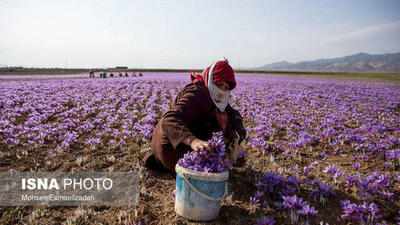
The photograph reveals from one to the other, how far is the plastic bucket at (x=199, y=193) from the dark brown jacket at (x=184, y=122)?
530 millimetres

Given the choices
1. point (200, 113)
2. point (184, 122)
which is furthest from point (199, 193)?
point (200, 113)

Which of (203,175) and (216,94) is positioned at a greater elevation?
(216,94)

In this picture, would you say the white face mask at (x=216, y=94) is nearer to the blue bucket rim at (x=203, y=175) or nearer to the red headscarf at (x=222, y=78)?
the red headscarf at (x=222, y=78)

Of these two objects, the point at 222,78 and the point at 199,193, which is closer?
the point at 199,193

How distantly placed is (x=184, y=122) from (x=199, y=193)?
1.11 m

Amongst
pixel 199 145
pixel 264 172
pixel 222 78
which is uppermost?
pixel 222 78

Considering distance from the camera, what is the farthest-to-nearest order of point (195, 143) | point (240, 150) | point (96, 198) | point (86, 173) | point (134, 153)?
point (134, 153)
point (86, 173)
point (240, 150)
point (96, 198)
point (195, 143)

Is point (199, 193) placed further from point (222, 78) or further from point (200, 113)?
point (222, 78)

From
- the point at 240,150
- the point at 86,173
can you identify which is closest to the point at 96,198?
the point at 86,173

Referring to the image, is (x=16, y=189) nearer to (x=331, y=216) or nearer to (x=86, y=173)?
(x=86, y=173)

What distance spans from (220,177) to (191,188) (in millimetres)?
409

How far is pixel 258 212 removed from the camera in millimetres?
A: 3186

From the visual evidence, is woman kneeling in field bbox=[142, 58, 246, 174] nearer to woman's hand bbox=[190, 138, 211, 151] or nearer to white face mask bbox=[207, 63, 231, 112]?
white face mask bbox=[207, 63, 231, 112]

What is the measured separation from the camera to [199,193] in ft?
8.79
